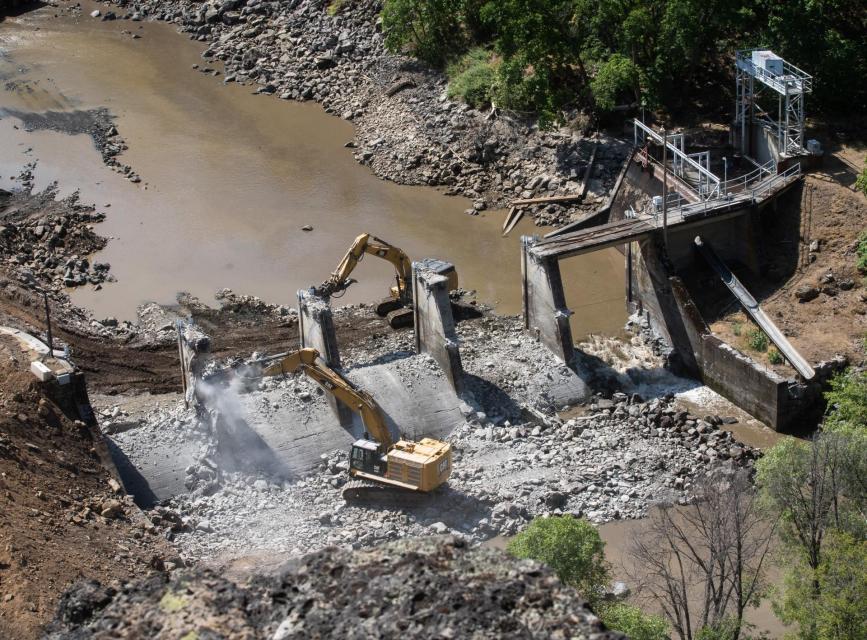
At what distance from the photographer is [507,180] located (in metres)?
47.5

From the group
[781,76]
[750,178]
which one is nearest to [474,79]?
[750,178]

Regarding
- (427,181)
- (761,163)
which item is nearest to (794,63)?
(761,163)

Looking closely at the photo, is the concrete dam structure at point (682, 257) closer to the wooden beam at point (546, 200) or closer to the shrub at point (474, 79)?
the wooden beam at point (546, 200)

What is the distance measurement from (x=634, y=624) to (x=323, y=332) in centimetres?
1398

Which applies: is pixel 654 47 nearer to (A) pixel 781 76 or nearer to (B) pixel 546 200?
(B) pixel 546 200

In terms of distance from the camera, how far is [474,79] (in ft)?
169

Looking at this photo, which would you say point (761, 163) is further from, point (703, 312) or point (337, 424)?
point (337, 424)

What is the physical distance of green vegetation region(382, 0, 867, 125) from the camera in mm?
43281

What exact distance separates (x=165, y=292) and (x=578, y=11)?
18701 millimetres

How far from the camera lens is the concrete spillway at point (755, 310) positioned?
1363 inches

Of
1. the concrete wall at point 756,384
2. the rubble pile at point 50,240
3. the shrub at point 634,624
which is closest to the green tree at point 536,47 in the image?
the concrete wall at point 756,384

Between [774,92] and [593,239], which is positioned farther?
[774,92]

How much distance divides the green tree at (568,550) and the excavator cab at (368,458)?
6057 mm

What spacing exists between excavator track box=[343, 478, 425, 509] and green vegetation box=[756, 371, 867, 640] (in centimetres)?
833
